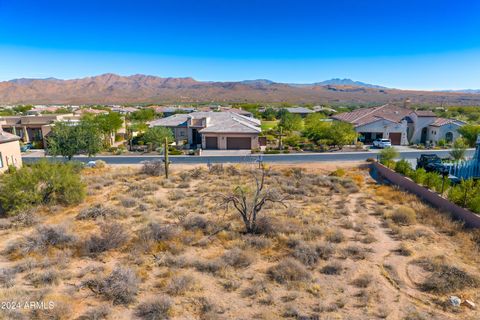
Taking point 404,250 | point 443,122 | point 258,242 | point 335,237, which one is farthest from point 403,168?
point 443,122

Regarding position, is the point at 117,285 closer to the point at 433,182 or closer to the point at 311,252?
the point at 311,252

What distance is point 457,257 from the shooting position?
1576 centimetres

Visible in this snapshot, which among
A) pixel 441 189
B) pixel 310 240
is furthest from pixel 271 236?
pixel 441 189

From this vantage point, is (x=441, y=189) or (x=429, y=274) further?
(x=441, y=189)

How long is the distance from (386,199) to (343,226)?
25.8 ft

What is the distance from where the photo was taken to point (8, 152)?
33406mm

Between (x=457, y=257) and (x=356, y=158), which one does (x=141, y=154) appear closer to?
(x=356, y=158)

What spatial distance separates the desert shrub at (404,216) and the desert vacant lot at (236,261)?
0.27 ft

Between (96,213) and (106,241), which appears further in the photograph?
(96,213)

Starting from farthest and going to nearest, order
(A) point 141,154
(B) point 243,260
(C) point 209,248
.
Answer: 1. (A) point 141,154
2. (C) point 209,248
3. (B) point 243,260

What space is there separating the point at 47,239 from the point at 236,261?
35.0 ft

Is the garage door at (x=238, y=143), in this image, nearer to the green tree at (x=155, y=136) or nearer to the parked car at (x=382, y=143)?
the green tree at (x=155, y=136)

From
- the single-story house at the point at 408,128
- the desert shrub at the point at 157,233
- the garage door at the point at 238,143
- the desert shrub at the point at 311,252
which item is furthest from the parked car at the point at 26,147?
the single-story house at the point at 408,128

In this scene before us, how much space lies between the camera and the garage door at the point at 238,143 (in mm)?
50844
